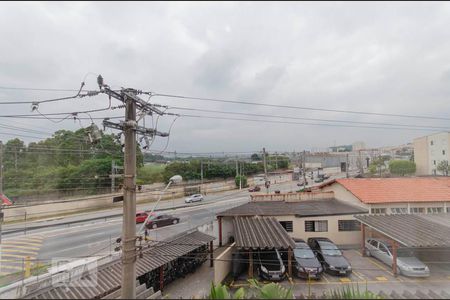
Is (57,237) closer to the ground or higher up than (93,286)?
closer to the ground

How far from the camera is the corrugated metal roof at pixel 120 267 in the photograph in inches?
332

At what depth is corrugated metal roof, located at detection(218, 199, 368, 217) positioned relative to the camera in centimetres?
1873

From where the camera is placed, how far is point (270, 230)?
15.2 m

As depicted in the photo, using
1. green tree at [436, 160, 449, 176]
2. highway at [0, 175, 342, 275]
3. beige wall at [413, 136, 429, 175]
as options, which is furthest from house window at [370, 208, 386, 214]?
beige wall at [413, 136, 429, 175]

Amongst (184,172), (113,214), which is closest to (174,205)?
(113,214)

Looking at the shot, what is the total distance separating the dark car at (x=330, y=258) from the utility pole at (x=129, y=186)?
10.7 m

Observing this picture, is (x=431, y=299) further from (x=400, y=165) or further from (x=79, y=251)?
(x=400, y=165)

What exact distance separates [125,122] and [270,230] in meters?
10.7

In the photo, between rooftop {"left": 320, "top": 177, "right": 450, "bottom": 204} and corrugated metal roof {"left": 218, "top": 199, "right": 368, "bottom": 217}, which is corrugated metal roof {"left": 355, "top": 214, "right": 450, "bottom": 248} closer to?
rooftop {"left": 320, "top": 177, "right": 450, "bottom": 204}

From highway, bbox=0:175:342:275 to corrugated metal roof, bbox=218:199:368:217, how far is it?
12.2 ft

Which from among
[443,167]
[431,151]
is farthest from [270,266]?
[431,151]

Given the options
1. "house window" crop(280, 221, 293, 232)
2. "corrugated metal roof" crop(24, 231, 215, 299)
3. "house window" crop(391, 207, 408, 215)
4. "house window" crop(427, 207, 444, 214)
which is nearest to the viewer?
"corrugated metal roof" crop(24, 231, 215, 299)

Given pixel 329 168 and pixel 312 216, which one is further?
pixel 329 168

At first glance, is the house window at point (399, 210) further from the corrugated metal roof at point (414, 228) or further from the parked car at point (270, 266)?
the parked car at point (270, 266)
